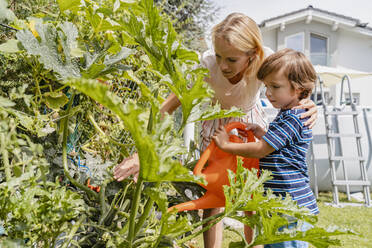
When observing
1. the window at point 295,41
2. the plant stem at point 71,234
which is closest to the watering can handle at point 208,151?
the plant stem at point 71,234

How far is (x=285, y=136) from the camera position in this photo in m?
1.50

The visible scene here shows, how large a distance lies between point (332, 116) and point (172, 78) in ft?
16.9

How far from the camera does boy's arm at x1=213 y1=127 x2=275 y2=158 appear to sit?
1.39 m

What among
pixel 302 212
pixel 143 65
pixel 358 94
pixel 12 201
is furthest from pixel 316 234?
pixel 358 94

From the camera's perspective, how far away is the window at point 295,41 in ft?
51.2

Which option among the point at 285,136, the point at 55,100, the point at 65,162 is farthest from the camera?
the point at 285,136

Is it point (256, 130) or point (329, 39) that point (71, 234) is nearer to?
point (256, 130)

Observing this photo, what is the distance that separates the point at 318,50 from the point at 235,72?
15.8 metres

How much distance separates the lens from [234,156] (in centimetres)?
143

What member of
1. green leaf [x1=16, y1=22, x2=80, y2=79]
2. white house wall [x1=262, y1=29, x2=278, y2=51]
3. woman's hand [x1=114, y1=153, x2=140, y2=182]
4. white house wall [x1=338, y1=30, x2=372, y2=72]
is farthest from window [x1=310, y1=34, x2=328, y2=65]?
green leaf [x1=16, y1=22, x2=80, y2=79]

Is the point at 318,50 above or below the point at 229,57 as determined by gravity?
above

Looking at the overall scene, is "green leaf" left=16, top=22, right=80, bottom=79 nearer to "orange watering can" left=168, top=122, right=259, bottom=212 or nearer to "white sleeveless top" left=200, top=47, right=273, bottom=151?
"orange watering can" left=168, top=122, right=259, bottom=212

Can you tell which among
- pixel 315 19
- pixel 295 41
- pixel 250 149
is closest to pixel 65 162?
pixel 250 149

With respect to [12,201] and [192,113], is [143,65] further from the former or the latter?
[12,201]
